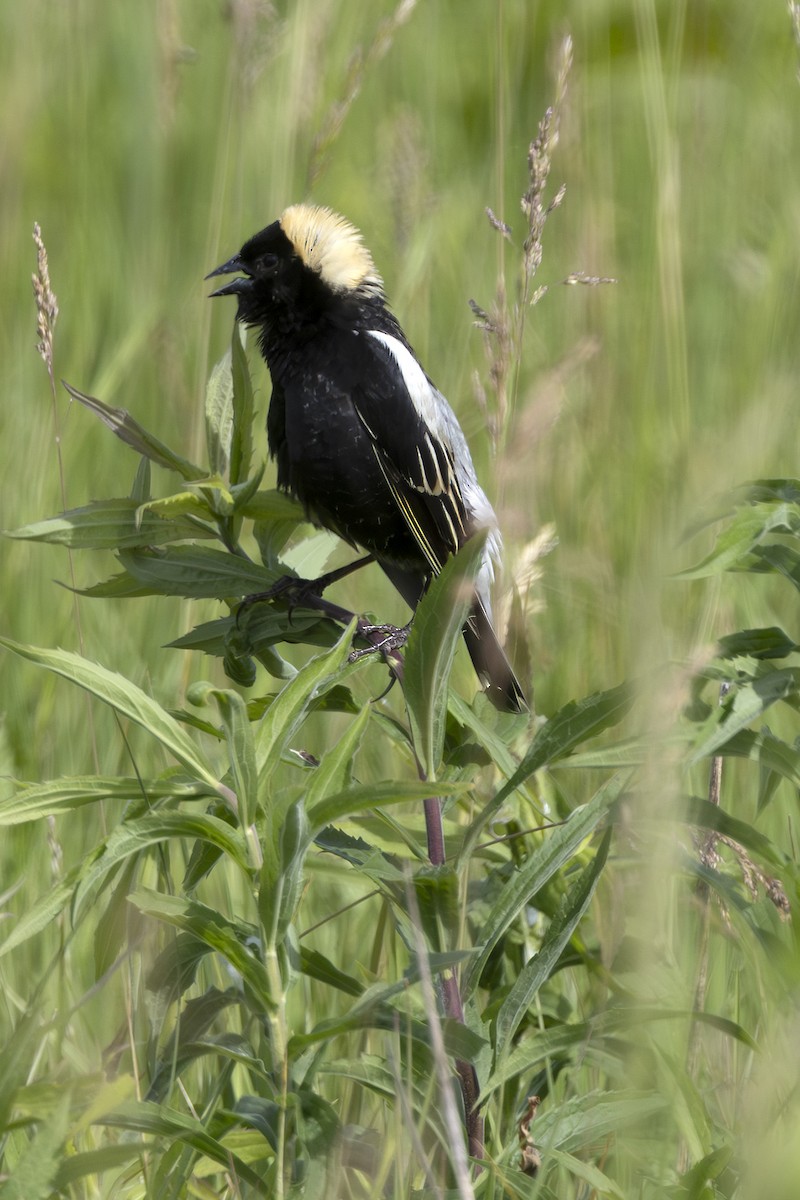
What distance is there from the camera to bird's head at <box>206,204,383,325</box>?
262 centimetres

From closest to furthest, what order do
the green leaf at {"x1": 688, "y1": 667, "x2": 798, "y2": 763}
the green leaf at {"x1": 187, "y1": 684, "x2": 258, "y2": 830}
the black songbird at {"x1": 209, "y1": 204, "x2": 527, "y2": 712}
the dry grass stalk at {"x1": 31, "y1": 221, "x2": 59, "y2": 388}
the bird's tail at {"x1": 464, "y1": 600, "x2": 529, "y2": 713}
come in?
1. the green leaf at {"x1": 187, "y1": 684, "x2": 258, "y2": 830}
2. the green leaf at {"x1": 688, "y1": 667, "x2": 798, "y2": 763}
3. the dry grass stalk at {"x1": 31, "y1": 221, "x2": 59, "y2": 388}
4. the bird's tail at {"x1": 464, "y1": 600, "x2": 529, "y2": 713}
5. the black songbird at {"x1": 209, "y1": 204, "x2": 527, "y2": 712}

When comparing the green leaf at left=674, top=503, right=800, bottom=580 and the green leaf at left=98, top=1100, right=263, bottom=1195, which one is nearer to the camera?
the green leaf at left=98, top=1100, right=263, bottom=1195

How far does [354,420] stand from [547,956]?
1.40m

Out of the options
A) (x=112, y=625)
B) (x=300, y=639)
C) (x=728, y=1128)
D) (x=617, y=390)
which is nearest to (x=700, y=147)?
(x=617, y=390)

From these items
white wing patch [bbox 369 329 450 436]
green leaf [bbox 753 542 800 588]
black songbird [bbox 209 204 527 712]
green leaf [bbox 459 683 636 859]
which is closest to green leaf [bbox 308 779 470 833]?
green leaf [bbox 459 683 636 859]

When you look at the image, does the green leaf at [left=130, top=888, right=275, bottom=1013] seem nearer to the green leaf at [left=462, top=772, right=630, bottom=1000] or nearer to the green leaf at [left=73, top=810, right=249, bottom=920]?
the green leaf at [left=73, top=810, right=249, bottom=920]

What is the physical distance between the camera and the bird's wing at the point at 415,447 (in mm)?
2400

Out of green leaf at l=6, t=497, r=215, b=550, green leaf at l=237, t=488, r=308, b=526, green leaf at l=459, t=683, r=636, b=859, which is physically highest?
green leaf at l=237, t=488, r=308, b=526

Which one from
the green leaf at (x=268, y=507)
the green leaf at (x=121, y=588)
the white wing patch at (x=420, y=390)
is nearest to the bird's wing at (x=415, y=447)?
the white wing patch at (x=420, y=390)

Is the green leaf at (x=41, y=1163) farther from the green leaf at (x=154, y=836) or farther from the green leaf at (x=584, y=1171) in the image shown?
the green leaf at (x=584, y=1171)

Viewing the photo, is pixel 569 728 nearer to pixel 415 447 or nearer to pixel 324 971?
pixel 324 971

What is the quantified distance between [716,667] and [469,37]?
14.0 feet

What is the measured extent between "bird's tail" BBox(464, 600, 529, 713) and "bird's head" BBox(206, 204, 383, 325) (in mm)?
700

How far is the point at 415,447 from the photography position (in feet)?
8.00
